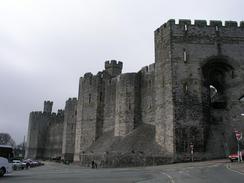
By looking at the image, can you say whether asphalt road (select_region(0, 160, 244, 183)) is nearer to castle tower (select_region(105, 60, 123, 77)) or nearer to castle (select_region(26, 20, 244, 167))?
castle (select_region(26, 20, 244, 167))

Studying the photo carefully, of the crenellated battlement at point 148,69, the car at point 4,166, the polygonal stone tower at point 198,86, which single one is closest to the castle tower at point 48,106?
the crenellated battlement at point 148,69

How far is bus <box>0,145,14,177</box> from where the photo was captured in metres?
16.4

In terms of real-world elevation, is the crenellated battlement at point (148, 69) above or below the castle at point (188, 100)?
above

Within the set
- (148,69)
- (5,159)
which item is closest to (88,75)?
(148,69)

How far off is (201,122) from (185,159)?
310 cm

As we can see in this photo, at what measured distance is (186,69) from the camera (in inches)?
1017

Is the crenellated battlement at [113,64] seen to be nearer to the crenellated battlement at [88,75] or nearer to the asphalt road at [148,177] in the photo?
the crenellated battlement at [88,75]

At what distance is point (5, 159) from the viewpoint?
16.8 meters

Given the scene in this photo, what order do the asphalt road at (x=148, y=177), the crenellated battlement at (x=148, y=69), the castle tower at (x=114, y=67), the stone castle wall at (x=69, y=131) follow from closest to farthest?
the asphalt road at (x=148, y=177), the crenellated battlement at (x=148, y=69), the castle tower at (x=114, y=67), the stone castle wall at (x=69, y=131)

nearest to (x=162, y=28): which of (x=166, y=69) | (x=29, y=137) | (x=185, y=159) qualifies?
(x=166, y=69)

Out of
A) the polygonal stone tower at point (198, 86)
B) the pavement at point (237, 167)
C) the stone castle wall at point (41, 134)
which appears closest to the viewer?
the pavement at point (237, 167)

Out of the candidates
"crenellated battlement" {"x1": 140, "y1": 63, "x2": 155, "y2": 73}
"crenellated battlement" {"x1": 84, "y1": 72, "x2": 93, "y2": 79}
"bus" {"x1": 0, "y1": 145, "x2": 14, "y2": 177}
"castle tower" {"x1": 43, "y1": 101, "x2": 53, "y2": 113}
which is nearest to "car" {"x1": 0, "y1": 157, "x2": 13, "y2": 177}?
"bus" {"x1": 0, "y1": 145, "x2": 14, "y2": 177}

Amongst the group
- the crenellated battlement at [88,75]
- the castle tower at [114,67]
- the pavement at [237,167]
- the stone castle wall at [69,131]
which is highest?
the castle tower at [114,67]

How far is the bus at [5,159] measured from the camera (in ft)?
53.7
